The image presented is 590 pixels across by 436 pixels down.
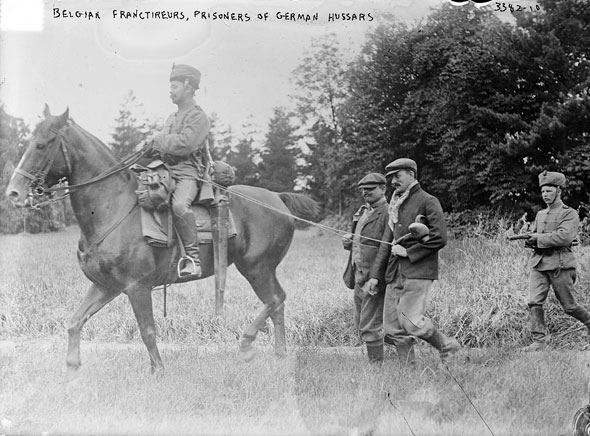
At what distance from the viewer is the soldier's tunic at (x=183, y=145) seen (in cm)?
540

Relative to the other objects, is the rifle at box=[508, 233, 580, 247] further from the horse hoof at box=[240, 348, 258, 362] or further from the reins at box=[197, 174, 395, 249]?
the horse hoof at box=[240, 348, 258, 362]

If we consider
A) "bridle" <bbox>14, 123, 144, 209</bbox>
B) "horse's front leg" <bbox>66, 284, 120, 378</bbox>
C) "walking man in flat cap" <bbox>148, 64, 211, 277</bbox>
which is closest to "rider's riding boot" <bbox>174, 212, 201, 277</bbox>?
"walking man in flat cap" <bbox>148, 64, 211, 277</bbox>

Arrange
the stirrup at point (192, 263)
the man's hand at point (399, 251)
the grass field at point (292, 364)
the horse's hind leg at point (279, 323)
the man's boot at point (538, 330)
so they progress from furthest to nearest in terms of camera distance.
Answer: the horse's hind leg at point (279, 323) → the man's boot at point (538, 330) → the stirrup at point (192, 263) → the man's hand at point (399, 251) → the grass field at point (292, 364)

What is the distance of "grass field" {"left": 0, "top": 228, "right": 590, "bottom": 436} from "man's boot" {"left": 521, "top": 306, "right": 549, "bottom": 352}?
0.45 ft

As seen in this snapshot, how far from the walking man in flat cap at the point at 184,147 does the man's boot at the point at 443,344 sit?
213 centimetres

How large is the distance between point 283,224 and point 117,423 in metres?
2.59

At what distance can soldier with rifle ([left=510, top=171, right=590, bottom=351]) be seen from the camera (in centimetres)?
566

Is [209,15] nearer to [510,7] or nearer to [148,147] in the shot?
[148,147]

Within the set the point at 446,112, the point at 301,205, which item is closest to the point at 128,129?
the point at 301,205

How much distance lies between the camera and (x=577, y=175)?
5.67m

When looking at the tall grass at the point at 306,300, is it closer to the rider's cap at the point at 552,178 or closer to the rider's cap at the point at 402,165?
the rider's cap at the point at 552,178

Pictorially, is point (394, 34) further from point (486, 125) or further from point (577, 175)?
point (577, 175)

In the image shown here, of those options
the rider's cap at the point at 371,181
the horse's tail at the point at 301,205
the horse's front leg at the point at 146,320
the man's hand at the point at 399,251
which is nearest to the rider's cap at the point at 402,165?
the rider's cap at the point at 371,181

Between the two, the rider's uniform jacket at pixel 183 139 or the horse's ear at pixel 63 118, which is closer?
the horse's ear at pixel 63 118
